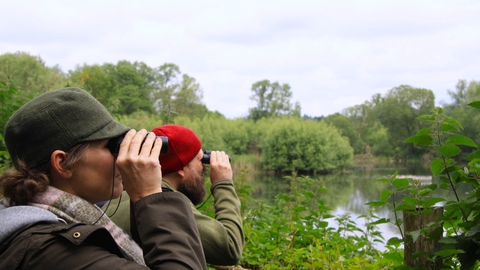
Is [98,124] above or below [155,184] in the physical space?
above

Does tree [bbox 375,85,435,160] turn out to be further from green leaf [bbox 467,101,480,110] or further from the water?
green leaf [bbox 467,101,480,110]

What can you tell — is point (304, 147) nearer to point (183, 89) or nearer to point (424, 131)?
point (183, 89)

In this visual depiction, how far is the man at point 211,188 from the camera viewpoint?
2.12 m

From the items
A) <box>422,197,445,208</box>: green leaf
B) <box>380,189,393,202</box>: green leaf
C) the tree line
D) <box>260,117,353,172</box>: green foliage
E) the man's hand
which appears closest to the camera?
<box>422,197,445,208</box>: green leaf

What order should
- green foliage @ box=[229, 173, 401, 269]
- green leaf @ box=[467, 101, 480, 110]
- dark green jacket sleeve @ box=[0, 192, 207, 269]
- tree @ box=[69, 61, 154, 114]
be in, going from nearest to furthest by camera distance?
dark green jacket sleeve @ box=[0, 192, 207, 269] → green leaf @ box=[467, 101, 480, 110] → green foliage @ box=[229, 173, 401, 269] → tree @ box=[69, 61, 154, 114]

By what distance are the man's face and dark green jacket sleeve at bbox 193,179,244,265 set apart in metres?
0.13

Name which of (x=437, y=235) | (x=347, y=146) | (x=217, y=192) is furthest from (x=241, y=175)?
(x=347, y=146)

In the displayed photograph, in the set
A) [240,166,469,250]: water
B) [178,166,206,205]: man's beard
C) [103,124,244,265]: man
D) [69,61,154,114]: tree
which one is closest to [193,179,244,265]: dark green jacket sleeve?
[103,124,244,265]: man

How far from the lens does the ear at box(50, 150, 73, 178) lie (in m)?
1.28

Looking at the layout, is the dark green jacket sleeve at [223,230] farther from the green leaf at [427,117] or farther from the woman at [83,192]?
the green leaf at [427,117]

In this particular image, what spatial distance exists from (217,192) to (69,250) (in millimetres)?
1277

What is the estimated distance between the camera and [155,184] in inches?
49.5

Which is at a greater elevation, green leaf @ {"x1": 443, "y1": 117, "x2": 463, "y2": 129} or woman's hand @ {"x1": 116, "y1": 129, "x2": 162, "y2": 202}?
green leaf @ {"x1": 443, "y1": 117, "x2": 463, "y2": 129}

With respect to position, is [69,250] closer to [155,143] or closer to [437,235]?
[155,143]
